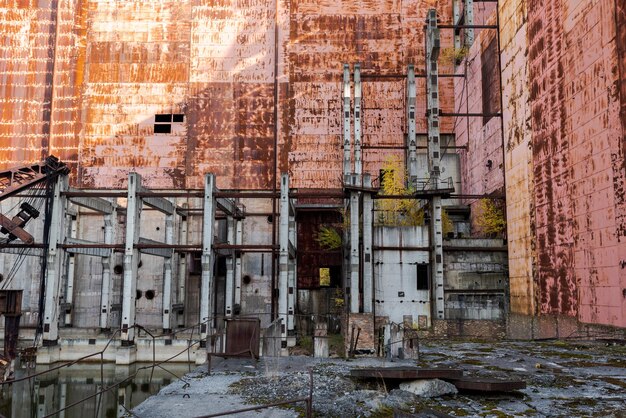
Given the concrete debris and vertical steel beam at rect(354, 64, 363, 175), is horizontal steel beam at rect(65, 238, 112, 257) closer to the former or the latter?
vertical steel beam at rect(354, 64, 363, 175)

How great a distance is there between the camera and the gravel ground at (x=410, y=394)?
9.88 m

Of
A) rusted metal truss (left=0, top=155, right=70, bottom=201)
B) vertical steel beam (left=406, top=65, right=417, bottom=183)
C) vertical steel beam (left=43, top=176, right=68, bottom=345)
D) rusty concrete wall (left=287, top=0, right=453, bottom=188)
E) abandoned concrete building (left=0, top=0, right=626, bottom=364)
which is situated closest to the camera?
vertical steel beam (left=43, top=176, right=68, bottom=345)

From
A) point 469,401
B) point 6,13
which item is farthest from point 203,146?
point 469,401

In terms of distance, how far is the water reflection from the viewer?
15.5 metres

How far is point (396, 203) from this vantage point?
31.4m

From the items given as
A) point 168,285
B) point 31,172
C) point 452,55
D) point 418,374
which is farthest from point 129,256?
point 452,55

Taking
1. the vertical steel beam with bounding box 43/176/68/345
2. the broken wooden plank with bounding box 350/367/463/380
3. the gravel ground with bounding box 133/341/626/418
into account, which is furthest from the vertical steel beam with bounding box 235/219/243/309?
the broken wooden plank with bounding box 350/367/463/380

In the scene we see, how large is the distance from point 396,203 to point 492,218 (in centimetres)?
545

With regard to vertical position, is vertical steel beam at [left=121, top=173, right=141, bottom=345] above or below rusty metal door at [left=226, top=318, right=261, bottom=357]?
above

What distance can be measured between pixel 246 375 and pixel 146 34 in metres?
29.6

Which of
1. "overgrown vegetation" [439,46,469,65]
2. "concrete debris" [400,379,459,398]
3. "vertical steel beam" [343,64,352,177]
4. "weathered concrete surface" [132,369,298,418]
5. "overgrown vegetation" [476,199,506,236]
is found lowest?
"weathered concrete surface" [132,369,298,418]

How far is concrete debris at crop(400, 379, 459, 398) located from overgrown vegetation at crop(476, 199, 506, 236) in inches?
764

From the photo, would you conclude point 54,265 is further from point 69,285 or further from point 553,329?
point 553,329

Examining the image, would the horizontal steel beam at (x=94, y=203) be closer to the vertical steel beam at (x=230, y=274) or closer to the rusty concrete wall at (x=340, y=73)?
the vertical steel beam at (x=230, y=274)
